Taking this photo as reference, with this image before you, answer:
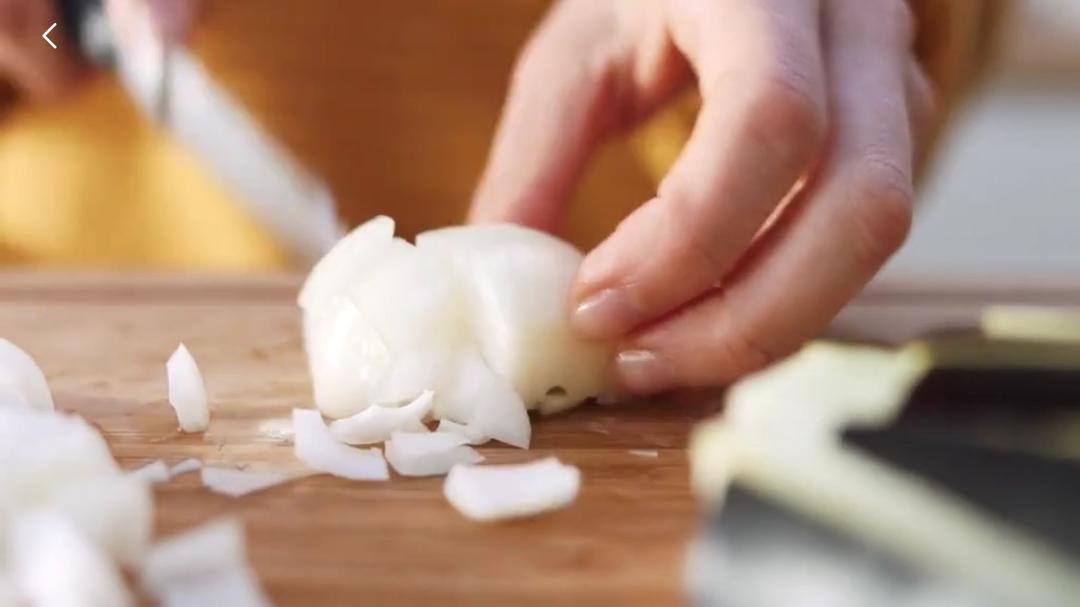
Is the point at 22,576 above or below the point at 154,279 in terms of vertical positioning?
below

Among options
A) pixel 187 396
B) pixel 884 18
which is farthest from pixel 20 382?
pixel 884 18

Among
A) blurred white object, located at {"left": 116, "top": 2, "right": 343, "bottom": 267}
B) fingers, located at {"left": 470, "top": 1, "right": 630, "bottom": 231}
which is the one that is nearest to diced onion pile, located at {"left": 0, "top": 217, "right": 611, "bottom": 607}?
fingers, located at {"left": 470, "top": 1, "right": 630, "bottom": 231}

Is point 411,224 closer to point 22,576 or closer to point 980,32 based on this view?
point 980,32

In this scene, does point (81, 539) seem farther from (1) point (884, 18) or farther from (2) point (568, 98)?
(1) point (884, 18)

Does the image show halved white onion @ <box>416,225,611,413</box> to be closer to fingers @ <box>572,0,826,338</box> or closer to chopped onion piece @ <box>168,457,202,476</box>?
fingers @ <box>572,0,826,338</box>

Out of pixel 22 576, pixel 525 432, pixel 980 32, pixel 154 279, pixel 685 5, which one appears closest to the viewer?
pixel 22 576

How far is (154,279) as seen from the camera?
39.4 inches

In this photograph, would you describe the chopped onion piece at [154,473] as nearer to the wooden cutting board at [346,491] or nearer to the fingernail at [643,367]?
the wooden cutting board at [346,491]

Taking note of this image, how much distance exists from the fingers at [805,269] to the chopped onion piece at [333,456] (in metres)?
0.17

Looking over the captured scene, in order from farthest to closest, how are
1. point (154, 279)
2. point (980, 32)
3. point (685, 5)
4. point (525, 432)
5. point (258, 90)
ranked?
point (258, 90)
point (980, 32)
point (154, 279)
point (685, 5)
point (525, 432)

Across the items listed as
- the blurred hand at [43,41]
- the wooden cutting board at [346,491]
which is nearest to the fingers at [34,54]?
the blurred hand at [43,41]

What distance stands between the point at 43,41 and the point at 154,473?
832 mm

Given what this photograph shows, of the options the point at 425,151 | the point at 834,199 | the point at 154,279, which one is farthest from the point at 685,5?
the point at 425,151

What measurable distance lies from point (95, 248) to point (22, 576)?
0.97 m
